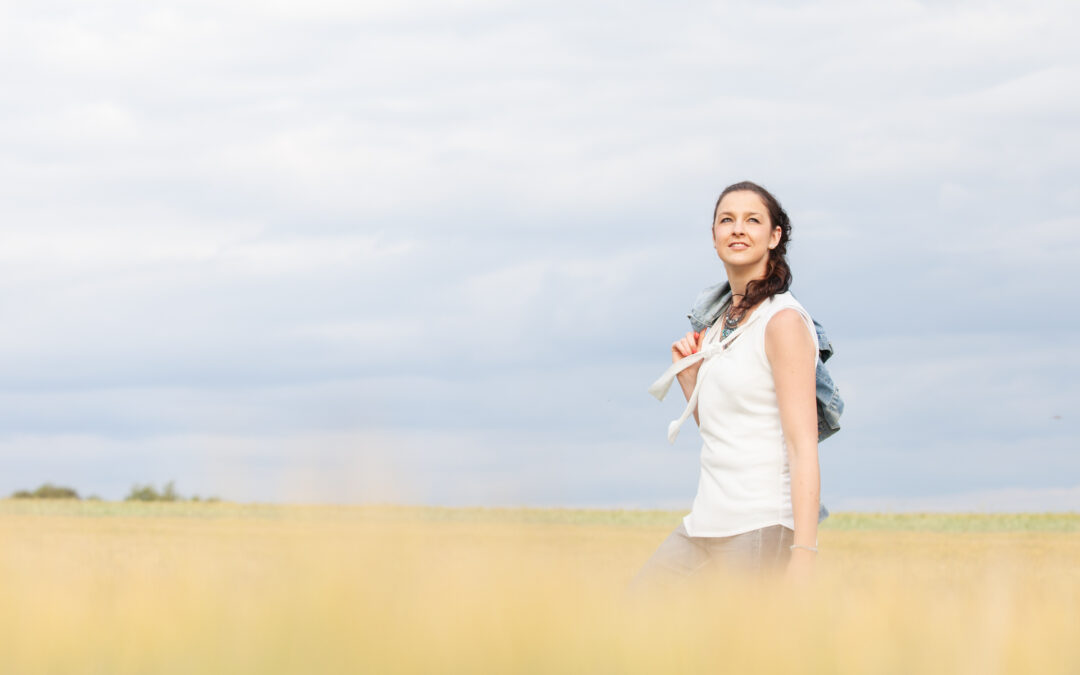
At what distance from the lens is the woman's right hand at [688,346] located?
12.5 feet

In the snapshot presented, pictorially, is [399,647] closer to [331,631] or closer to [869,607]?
[331,631]

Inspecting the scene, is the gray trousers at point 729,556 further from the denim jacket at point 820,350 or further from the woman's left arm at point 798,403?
the denim jacket at point 820,350

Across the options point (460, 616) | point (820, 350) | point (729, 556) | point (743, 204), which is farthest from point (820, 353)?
point (460, 616)

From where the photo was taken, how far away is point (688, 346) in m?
3.79

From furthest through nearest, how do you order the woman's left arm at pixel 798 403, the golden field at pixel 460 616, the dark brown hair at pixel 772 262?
1. the dark brown hair at pixel 772 262
2. the woman's left arm at pixel 798 403
3. the golden field at pixel 460 616

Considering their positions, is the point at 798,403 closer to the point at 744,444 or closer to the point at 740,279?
the point at 744,444

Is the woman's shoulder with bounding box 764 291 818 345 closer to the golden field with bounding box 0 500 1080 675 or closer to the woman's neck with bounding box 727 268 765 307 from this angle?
the woman's neck with bounding box 727 268 765 307

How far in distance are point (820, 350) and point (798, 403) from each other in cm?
39

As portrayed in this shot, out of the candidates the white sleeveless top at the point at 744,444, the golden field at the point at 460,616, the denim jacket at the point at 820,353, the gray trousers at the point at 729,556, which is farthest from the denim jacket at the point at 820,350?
the golden field at the point at 460,616

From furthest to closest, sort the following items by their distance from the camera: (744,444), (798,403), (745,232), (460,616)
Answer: (745,232) < (744,444) < (798,403) < (460,616)

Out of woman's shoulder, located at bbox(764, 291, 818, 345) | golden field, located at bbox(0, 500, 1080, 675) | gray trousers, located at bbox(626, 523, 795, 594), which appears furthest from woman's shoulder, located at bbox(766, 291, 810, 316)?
golden field, located at bbox(0, 500, 1080, 675)

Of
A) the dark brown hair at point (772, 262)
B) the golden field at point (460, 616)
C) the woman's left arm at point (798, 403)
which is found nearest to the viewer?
the golden field at point (460, 616)

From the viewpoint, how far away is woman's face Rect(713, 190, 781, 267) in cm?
360

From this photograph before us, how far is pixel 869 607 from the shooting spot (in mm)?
1831
